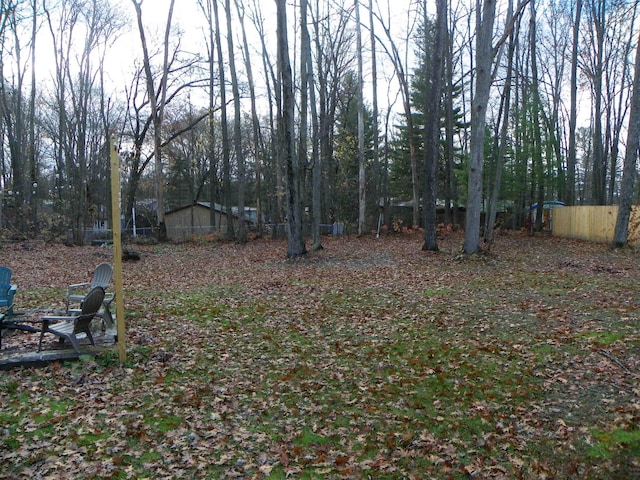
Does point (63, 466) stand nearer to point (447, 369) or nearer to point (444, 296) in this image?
point (447, 369)

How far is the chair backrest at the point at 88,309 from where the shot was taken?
6.50 m

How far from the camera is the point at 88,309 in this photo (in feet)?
21.8

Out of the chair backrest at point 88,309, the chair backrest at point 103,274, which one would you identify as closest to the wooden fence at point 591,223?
the chair backrest at point 103,274

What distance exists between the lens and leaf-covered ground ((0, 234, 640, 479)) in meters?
4.41

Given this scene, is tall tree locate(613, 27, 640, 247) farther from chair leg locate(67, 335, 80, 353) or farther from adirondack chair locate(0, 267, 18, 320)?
adirondack chair locate(0, 267, 18, 320)

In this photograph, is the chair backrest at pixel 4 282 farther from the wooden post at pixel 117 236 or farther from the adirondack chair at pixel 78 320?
the wooden post at pixel 117 236

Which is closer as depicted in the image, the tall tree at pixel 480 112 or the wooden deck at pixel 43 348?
the wooden deck at pixel 43 348

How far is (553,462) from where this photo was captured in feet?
14.2

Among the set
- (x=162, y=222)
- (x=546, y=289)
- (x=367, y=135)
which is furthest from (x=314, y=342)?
(x=367, y=135)

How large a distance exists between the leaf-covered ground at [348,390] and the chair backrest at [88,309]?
1.45 feet

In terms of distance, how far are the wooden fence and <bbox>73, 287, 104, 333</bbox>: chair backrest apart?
63.2ft

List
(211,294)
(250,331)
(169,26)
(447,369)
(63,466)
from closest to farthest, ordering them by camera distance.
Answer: (63,466) < (447,369) < (250,331) < (211,294) < (169,26)

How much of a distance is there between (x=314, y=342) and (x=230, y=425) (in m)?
2.90

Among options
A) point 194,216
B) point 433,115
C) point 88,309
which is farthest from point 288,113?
point 194,216
